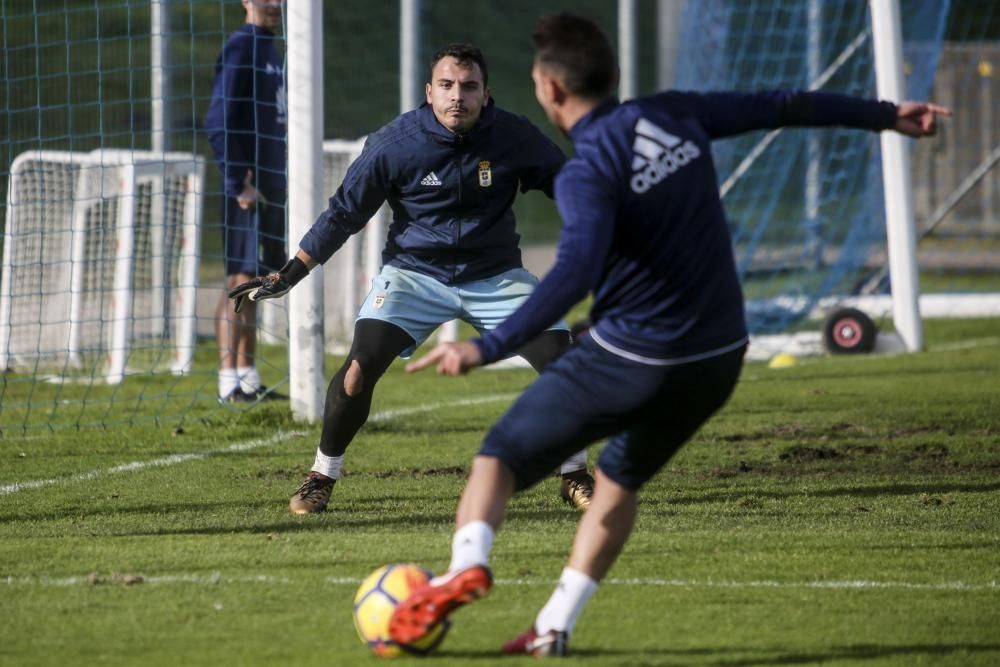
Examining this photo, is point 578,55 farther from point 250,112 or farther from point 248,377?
point 248,377

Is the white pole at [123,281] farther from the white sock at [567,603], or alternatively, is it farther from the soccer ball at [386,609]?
the white sock at [567,603]

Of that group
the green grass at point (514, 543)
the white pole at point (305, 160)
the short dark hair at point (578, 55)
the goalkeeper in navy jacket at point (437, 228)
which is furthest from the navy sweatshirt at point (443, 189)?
the short dark hair at point (578, 55)

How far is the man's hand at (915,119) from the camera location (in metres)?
4.72

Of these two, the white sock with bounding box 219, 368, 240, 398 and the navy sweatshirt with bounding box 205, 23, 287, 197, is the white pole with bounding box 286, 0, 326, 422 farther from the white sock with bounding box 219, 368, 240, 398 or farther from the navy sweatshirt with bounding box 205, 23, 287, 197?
the white sock with bounding box 219, 368, 240, 398

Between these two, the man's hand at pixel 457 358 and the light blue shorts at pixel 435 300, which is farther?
the light blue shorts at pixel 435 300

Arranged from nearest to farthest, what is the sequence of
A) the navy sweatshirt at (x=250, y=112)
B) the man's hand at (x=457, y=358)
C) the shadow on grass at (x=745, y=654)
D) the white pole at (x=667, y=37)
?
the man's hand at (x=457, y=358) < the shadow on grass at (x=745, y=654) < the navy sweatshirt at (x=250, y=112) < the white pole at (x=667, y=37)

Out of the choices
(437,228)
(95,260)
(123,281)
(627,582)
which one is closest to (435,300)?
(437,228)

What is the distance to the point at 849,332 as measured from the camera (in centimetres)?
1249

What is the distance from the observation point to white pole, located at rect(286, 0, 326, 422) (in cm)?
884

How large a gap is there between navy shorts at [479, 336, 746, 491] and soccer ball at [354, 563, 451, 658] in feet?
1.43

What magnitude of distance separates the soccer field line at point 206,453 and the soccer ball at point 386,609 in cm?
324

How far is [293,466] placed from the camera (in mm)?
7715

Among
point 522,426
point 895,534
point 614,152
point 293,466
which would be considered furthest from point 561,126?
point 293,466

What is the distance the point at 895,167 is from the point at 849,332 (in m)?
1.40
